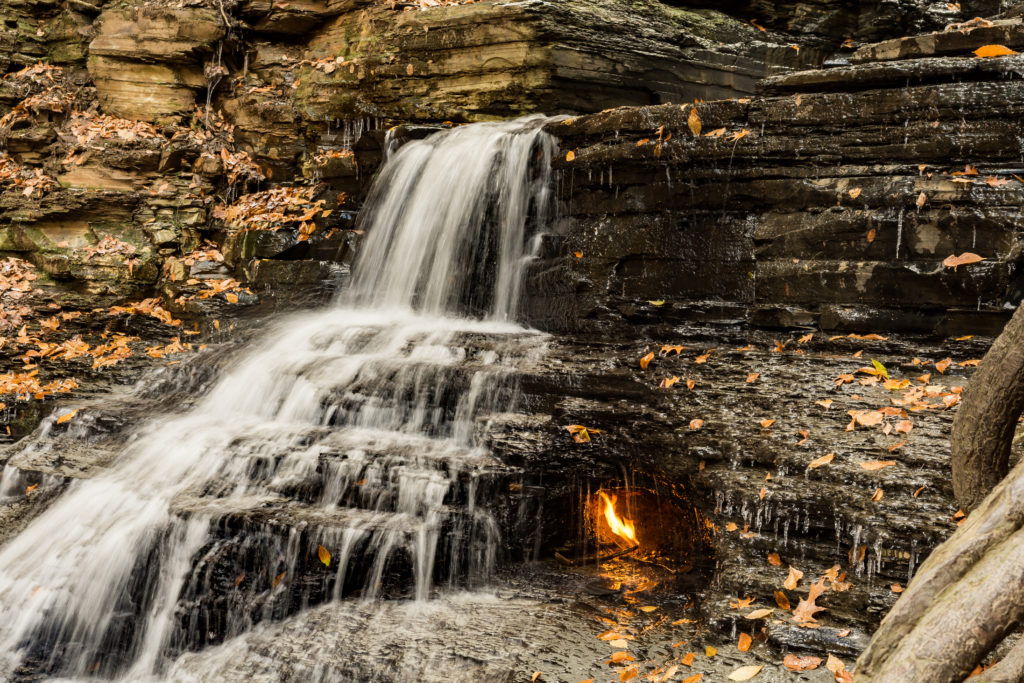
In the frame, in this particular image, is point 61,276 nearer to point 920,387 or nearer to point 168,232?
point 168,232

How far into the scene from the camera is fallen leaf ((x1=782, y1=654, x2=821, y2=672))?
143 inches

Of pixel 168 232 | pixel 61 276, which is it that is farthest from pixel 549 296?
pixel 61 276

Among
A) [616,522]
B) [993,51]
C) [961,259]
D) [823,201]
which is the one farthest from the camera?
[616,522]

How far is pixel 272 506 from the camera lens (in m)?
5.04

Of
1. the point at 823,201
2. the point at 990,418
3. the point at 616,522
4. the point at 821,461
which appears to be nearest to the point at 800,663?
the point at 821,461

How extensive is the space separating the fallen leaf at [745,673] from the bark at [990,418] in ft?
4.26

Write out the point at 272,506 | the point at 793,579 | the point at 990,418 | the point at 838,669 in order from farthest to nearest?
the point at 272,506
the point at 793,579
the point at 838,669
the point at 990,418

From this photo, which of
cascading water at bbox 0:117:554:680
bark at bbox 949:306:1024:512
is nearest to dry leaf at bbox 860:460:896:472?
bark at bbox 949:306:1024:512

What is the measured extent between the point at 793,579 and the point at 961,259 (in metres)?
2.91

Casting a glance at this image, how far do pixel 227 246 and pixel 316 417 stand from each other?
433cm

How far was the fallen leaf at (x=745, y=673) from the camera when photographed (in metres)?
3.61

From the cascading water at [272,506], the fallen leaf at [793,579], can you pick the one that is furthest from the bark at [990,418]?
the cascading water at [272,506]

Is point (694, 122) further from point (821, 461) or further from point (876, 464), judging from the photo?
point (876, 464)

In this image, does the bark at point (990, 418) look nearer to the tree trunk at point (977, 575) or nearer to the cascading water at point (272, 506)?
the tree trunk at point (977, 575)
